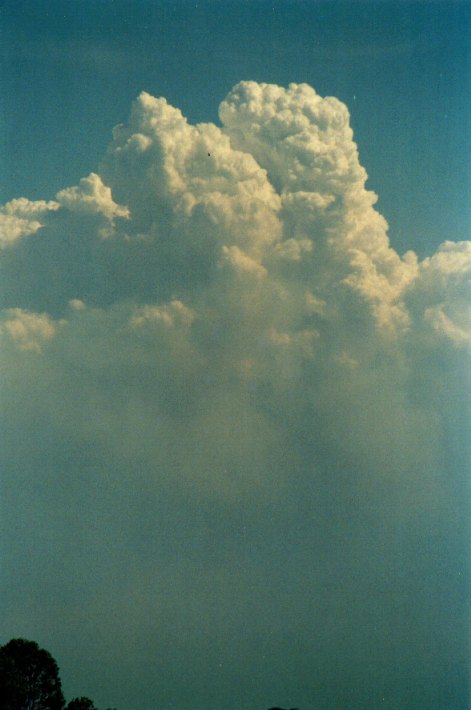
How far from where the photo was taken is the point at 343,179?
126 ft

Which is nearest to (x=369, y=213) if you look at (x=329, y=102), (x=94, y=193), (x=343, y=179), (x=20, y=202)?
(x=343, y=179)

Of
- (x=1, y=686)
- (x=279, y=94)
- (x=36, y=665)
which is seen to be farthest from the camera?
(x=279, y=94)

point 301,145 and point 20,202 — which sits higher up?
point 301,145

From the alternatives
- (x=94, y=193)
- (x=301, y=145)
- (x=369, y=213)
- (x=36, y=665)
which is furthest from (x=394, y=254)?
(x=36, y=665)

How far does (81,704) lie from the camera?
34188mm

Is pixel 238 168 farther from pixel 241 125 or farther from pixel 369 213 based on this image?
pixel 369 213

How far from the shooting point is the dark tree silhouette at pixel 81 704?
33.9m

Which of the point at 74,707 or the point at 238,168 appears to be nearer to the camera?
the point at 74,707

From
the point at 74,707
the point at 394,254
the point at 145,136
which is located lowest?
the point at 74,707

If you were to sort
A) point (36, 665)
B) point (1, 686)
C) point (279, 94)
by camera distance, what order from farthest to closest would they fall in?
point (279, 94) → point (36, 665) → point (1, 686)

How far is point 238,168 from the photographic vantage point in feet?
123

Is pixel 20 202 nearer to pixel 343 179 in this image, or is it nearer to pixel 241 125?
pixel 241 125

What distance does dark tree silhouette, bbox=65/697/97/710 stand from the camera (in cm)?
3394

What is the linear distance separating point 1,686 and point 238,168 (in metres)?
21.0
